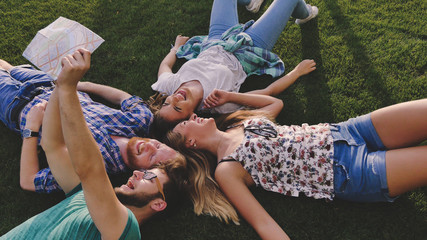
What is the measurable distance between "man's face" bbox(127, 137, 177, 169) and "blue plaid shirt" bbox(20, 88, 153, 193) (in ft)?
0.75

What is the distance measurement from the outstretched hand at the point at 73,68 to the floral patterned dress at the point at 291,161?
160cm

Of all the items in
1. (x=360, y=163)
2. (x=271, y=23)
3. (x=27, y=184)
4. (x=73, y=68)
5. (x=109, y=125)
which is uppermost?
(x=271, y=23)

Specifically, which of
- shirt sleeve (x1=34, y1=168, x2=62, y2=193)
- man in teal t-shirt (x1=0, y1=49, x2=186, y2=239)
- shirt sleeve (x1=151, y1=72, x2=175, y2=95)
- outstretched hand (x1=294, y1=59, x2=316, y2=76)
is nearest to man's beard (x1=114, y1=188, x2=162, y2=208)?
man in teal t-shirt (x1=0, y1=49, x2=186, y2=239)

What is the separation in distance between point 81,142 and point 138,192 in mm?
928

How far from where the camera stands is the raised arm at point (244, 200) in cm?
264

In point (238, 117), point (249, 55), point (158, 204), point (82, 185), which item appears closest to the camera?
point (82, 185)

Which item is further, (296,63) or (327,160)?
(296,63)

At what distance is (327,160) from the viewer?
2.80 metres

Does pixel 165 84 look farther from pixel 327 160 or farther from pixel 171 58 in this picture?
pixel 327 160

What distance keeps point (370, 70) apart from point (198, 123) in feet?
7.63

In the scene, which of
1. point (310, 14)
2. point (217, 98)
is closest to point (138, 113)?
point (217, 98)

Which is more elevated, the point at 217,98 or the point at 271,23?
the point at 271,23

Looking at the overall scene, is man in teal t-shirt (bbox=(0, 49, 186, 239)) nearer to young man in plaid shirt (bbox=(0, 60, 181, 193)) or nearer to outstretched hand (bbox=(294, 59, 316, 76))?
young man in plaid shirt (bbox=(0, 60, 181, 193))

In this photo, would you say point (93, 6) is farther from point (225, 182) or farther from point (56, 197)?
point (225, 182)
